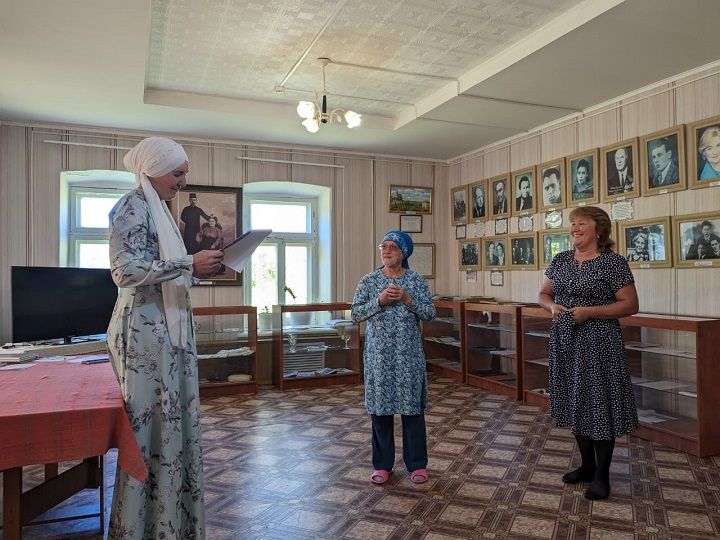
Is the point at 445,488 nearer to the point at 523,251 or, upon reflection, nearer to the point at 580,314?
the point at 580,314

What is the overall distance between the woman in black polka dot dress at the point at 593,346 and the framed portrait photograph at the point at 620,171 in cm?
224

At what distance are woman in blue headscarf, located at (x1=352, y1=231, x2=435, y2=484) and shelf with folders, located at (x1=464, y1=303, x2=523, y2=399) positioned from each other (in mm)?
2598

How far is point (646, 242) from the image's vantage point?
4.85 meters

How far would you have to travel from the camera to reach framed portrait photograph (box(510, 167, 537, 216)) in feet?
20.5

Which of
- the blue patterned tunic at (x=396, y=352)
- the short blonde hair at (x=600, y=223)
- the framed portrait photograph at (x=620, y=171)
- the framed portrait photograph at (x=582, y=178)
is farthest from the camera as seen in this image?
the framed portrait photograph at (x=582, y=178)

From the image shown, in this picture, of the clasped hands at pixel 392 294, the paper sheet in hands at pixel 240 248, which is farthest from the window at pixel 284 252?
the paper sheet in hands at pixel 240 248

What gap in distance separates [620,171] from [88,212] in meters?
6.00

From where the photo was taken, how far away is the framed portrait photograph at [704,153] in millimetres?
4270

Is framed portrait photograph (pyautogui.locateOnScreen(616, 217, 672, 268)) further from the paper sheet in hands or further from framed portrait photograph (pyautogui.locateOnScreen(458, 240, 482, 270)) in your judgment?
the paper sheet in hands

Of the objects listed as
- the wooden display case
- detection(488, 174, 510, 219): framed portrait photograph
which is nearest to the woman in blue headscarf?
the wooden display case

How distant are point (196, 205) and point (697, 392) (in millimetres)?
5466

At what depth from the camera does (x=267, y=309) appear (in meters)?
7.02

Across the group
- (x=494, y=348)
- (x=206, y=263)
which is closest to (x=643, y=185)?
(x=494, y=348)

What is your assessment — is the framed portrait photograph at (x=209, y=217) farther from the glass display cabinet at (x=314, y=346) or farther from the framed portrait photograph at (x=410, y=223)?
the framed portrait photograph at (x=410, y=223)
